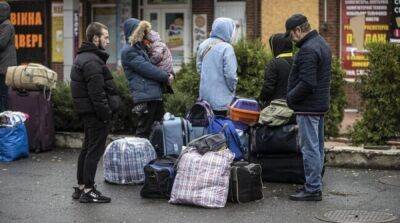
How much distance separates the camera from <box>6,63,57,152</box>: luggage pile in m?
10.9

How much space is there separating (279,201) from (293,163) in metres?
0.79

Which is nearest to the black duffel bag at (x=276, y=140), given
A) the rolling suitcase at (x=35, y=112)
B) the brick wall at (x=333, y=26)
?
the rolling suitcase at (x=35, y=112)

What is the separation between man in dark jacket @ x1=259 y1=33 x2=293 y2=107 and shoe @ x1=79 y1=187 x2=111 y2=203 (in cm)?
214

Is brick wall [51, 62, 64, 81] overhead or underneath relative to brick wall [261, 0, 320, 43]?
underneath

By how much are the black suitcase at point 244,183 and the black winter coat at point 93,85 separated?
1.38 meters

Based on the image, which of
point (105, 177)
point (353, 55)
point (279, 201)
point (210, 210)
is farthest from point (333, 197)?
point (353, 55)

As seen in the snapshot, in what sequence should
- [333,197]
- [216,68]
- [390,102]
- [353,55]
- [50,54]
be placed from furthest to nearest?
1. [50,54]
2. [353,55]
3. [390,102]
4. [216,68]
5. [333,197]

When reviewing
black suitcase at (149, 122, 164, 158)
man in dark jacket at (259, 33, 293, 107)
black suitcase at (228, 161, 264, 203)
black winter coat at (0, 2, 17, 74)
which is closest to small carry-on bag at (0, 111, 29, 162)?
black winter coat at (0, 2, 17, 74)

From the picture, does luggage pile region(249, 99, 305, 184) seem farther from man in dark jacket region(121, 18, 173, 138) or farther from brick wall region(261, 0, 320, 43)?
brick wall region(261, 0, 320, 43)

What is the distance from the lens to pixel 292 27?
309 inches

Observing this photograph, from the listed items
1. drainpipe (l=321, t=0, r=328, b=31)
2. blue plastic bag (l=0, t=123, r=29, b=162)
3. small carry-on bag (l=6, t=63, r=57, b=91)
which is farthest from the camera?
drainpipe (l=321, t=0, r=328, b=31)

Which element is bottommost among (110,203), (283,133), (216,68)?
(110,203)

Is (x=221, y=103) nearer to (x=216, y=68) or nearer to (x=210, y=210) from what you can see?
(x=216, y=68)

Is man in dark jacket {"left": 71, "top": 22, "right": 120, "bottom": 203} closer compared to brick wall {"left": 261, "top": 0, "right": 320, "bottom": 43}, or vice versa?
man in dark jacket {"left": 71, "top": 22, "right": 120, "bottom": 203}
